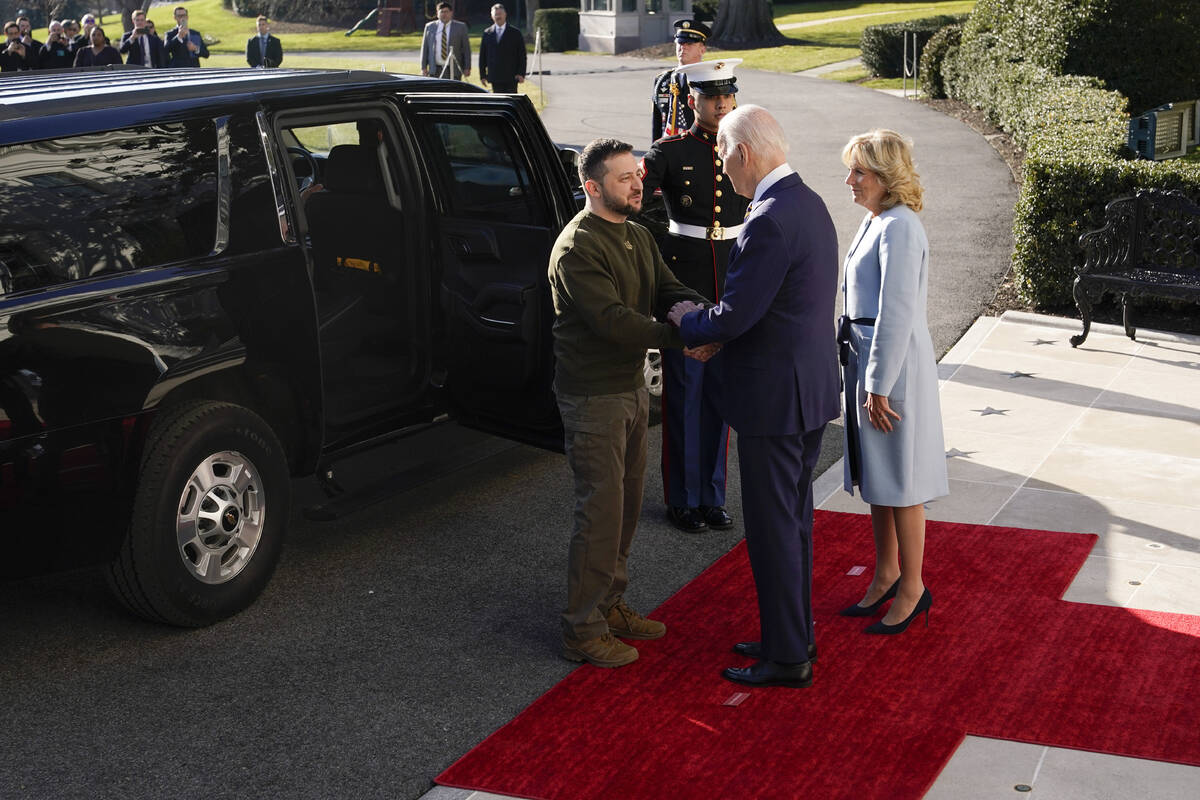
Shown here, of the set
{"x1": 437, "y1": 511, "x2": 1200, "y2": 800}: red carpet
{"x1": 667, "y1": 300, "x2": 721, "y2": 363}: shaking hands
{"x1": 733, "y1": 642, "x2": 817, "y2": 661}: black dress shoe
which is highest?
{"x1": 667, "y1": 300, "x2": 721, "y2": 363}: shaking hands

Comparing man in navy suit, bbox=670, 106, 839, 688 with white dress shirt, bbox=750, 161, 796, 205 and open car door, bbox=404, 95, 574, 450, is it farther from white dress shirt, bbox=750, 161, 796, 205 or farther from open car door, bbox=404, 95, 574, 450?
open car door, bbox=404, 95, 574, 450

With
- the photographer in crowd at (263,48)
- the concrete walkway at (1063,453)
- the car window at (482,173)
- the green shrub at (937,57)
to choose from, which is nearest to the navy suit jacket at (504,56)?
the photographer in crowd at (263,48)

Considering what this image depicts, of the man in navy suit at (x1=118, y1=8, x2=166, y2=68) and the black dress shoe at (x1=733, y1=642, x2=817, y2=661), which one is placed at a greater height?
the man in navy suit at (x1=118, y1=8, x2=166, y2=68)

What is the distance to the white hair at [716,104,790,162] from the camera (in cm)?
481

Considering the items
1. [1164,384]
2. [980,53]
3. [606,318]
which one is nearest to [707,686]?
[606,318]

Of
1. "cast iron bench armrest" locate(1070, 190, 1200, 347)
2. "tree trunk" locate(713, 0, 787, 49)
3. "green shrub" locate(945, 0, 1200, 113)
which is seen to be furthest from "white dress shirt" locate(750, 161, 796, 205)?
"tree trunk" locate(713, 0, 787, 49)

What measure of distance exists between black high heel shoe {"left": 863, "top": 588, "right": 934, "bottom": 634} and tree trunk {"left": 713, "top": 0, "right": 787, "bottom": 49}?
38452 mm

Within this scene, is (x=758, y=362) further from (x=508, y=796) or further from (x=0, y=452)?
(x=0, y=452)

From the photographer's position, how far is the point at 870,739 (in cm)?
462

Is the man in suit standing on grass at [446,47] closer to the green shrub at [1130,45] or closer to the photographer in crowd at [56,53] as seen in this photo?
the photographer in crowd at [56,53]

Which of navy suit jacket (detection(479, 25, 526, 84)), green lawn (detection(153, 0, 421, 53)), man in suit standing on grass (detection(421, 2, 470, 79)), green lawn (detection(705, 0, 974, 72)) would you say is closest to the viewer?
navy suit jacket (detection(479, 25, 526, 84))

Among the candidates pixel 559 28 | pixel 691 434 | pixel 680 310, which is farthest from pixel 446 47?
pixel 559 28

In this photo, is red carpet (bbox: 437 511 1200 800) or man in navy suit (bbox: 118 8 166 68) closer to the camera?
red carpet (bbox: 437 511 1200 800)

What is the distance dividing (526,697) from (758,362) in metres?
1.45
